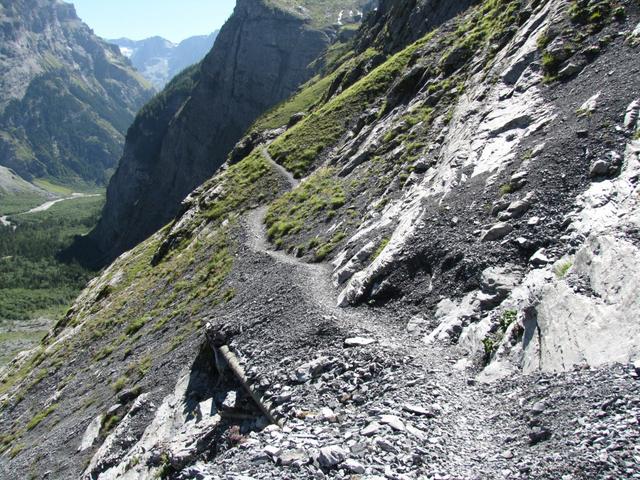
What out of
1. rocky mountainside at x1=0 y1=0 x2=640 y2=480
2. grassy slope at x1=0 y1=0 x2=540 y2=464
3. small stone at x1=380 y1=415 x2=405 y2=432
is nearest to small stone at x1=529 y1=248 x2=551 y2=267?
rocky mountainside at x1=0 y1=0 x2=640 y2=480

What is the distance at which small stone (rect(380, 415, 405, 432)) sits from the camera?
1184cm

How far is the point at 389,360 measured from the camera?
1518 centimetres

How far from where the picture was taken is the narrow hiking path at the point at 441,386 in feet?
36.1

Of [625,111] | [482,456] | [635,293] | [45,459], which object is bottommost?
[45,459]

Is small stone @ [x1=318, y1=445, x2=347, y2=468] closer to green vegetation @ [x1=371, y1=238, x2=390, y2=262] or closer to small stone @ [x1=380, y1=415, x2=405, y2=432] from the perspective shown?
small stone @ [x1=380, y1=415, x2=405, y2=432]

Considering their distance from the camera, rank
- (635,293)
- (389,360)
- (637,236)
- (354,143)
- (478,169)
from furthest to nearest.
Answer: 1. (354,143)
2. (478,169)
3. (389,360)
4. (637,236)
5. (635,293)

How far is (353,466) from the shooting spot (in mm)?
10625

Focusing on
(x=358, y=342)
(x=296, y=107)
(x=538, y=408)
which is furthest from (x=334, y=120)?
(x=538, y=408)

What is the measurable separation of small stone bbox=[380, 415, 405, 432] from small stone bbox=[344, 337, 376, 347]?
442 cm

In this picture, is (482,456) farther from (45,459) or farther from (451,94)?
(451,94)

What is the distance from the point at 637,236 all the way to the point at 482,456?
7302mm

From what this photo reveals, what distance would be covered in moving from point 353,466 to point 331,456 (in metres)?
0.64

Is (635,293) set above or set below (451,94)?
below

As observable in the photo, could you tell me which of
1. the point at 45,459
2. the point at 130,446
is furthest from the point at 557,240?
the point at 45,459
